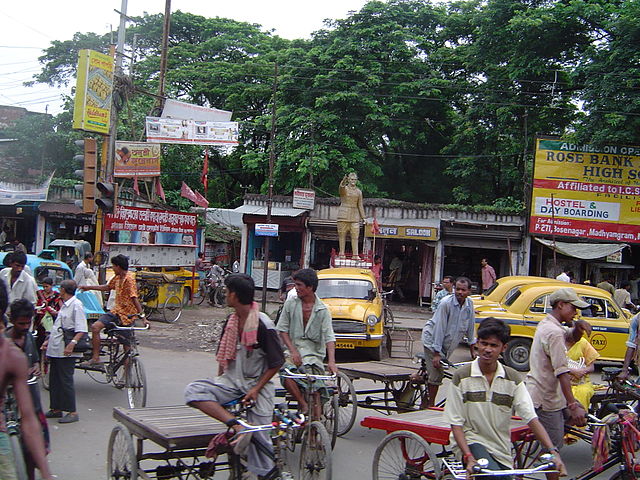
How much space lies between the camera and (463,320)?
279 inches

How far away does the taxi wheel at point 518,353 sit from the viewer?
42.7ft

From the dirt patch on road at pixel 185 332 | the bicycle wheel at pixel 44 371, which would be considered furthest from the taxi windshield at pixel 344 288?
the bicycle wheel at pixel 44 371

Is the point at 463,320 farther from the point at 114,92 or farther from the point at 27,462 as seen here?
the point at 114,92

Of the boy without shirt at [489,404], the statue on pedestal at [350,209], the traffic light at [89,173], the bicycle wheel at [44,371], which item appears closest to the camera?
the boy without shirt at [489,404]

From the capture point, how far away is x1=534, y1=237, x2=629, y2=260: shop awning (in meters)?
21.4

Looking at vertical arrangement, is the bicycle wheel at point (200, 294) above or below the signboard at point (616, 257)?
below

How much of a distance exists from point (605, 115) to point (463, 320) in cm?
1732

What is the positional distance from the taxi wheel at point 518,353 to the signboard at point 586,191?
33.7ft

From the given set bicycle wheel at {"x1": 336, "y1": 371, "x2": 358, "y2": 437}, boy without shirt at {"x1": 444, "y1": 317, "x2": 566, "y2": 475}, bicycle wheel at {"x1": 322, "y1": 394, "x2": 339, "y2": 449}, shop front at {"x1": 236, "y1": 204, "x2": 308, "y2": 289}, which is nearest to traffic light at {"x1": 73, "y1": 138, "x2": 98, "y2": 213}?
bicycle wheel at {"x1": 336, "y1": 371, "x2": 358, "y2": 437}

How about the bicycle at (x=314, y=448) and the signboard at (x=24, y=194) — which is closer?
the bicycle at (x=314, y=448)

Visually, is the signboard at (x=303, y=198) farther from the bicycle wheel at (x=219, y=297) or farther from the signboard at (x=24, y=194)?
the signboard at (x=24, y=194)

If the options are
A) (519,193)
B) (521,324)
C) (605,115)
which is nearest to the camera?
(521,324)

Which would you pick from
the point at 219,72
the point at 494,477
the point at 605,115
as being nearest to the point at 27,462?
the point at 494,477

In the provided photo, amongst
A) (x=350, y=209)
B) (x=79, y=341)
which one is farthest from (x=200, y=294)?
(x=79, y=341)
